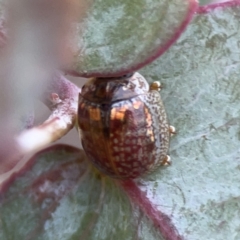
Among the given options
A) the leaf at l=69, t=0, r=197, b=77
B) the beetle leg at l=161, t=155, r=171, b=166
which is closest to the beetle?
the beetle leg at l=161, t=155, r=171, b=166

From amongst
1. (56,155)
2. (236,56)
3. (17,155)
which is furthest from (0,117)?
(236,56)

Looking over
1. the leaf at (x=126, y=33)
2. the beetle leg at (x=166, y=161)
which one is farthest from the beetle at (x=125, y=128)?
the leaf at (x=126, y=33)

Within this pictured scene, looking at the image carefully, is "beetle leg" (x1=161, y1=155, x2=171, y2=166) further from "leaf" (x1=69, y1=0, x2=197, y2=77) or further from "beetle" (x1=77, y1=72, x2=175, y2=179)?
"leaf" (x1=69, y1=0, x2=197, y2=77)

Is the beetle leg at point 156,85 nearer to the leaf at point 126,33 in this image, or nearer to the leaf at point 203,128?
the leaf at point 203,128

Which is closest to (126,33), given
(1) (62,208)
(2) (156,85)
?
(2) (156,85)

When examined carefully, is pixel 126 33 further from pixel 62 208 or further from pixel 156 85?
pixel 62 208

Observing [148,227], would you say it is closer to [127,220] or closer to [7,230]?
[127,220]
